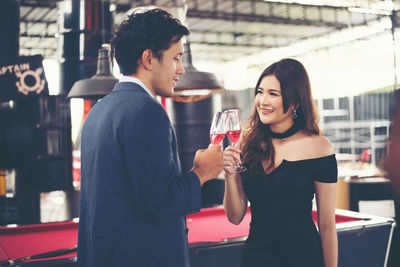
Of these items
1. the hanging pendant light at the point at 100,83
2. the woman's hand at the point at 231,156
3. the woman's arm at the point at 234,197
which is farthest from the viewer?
the hanging pendant light at the point at 100,83

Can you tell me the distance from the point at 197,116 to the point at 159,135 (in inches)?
159

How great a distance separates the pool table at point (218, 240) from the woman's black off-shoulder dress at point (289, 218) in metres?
0.34

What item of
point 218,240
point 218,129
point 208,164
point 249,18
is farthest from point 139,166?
point 249,18

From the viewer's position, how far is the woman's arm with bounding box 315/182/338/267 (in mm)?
1835

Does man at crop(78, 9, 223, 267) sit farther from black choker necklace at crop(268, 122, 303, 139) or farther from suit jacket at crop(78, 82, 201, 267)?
black choker necklace at crop(268, 122, 303, 139)

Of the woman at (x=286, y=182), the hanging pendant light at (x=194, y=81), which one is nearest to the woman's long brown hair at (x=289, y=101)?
the woman at (x=286, y=182)

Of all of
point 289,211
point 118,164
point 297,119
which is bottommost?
point 289,211

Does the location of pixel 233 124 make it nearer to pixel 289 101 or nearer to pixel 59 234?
pixel 289 101

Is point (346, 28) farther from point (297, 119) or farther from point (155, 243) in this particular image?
point (155, 243)

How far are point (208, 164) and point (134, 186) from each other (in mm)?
279

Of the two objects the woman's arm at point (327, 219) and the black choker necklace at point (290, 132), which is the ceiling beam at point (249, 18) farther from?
the woman's arm at point (327, 219)

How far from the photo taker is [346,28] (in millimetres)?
13852

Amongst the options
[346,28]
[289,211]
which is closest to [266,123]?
[289,211]

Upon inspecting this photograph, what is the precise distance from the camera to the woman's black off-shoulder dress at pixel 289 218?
1.87 m
